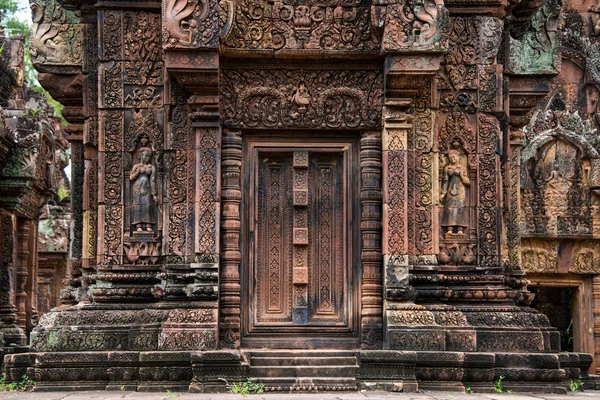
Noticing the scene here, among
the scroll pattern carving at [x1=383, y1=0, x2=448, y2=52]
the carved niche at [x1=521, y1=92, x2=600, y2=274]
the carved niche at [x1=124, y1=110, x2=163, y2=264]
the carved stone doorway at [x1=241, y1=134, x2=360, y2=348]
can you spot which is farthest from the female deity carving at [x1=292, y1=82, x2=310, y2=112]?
the carved niche at [x1=521, y1=92, x2=600, y2=274]

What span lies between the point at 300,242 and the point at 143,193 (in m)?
1.92

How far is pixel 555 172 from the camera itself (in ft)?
68.2

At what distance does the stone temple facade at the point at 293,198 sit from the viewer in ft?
38.4

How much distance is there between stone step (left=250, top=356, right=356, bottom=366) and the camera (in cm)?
1177

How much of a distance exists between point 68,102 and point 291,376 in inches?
190

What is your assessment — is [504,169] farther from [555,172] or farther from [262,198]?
[555,172]

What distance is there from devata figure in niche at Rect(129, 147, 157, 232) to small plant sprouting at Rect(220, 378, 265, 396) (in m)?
2.21

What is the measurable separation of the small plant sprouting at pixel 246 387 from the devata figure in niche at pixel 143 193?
2208mm

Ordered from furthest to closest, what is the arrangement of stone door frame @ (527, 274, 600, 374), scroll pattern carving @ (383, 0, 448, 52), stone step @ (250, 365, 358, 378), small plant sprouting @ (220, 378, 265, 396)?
stone door frame @ (527, 274, 600, 374) < scroll pattern carving @ (383, 0, 448, 52) < stone step @ (250, 365, 358, 378) < small plant sprouting @ (220, 378, 265, 396)

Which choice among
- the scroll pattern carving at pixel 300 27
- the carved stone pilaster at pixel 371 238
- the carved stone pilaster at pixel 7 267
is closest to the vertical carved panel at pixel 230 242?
the scroll pattern carving at pixel 300 27

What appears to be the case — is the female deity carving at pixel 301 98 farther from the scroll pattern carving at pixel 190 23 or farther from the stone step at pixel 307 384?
the stone step at pixel 307 384

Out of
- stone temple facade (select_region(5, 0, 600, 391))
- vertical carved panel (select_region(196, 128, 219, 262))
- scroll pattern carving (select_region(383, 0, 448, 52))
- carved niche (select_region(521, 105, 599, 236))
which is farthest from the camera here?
carved niche (select_region(521, 105, 599, 236))

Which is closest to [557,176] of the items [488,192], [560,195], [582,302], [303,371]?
[560,195]

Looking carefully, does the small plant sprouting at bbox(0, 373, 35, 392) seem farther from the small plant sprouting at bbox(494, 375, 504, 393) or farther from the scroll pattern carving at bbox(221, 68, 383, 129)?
the small plant sprouting at bbox(494, 375, 504, 393)
